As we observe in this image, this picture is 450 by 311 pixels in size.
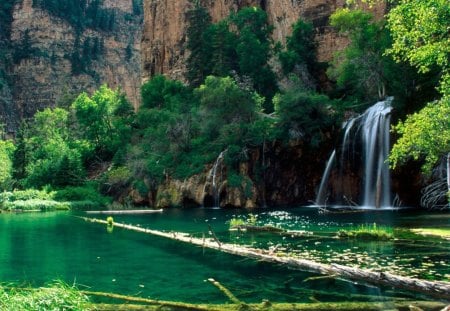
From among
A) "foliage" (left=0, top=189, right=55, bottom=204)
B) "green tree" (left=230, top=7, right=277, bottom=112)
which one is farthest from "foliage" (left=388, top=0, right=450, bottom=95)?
"foliage" (left=0, top=189, right=55, bottom=204)

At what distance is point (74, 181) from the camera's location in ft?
167

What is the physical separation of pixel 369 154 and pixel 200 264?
21822mm

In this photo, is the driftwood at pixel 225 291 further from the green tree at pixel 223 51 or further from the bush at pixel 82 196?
the green tree at pixel 223 51

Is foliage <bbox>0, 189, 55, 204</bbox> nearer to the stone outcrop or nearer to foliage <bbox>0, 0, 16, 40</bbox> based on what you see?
the stone outcrop

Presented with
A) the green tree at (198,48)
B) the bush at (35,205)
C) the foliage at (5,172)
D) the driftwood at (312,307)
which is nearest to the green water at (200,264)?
the driftwood at (312,307)

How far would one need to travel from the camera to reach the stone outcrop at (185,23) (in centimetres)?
5000

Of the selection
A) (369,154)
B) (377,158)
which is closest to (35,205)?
(369,154)

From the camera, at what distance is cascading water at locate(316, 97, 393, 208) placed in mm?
31644

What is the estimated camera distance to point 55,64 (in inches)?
3789

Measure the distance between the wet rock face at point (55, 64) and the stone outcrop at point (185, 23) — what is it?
24605 millimetres

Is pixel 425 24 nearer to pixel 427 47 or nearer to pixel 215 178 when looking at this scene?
pixel 427 47

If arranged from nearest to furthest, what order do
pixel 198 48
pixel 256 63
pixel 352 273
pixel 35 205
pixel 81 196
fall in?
pixel 352 273, pixel 35 205, pixel 81 196, pixel 256 63, pixel 198 48

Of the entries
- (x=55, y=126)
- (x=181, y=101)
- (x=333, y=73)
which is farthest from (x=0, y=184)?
(x=333, y=73)

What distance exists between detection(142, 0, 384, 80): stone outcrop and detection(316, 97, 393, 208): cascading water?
15.3 metres
